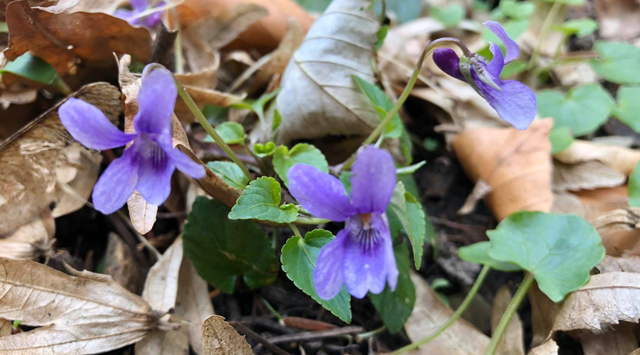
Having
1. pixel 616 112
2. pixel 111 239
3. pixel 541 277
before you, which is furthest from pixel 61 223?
pixel 616 112

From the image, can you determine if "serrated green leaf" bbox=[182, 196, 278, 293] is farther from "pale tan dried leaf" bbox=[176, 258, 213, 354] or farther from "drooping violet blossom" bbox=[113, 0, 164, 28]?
"drooping violet blossom" bbox=[113, 0, 164, 28]

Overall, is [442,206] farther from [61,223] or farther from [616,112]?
[61,223]

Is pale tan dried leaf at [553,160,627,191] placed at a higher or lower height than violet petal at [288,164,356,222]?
lower

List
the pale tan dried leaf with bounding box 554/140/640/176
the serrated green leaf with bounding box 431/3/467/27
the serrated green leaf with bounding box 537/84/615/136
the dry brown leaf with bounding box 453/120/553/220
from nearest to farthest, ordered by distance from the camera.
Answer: the dry brown leaf with bounding box 453/120/553/220 → the pale tan dried leaf with bounding box 554/140/640/176 → the serrated green leaf with bounding box 537/84/615/136 → the serrated green leaf with bounding box 431/3/467/27

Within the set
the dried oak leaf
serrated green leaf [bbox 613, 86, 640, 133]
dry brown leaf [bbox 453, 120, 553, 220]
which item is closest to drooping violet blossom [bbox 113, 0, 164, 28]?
the dried oak leaf

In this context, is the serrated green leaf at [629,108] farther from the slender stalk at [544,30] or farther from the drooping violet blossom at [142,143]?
the drooping violet blossom at [142,143]

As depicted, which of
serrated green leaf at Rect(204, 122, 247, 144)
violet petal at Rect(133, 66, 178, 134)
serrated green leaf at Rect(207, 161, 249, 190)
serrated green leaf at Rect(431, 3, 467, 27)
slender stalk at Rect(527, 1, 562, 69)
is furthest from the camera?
serrated green leaf at Rect(431, 3, 467, 27)

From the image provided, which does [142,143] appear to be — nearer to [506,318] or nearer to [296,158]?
[296,158]

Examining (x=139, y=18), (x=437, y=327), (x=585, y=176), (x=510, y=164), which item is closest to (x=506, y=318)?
(x=437, y=327)
